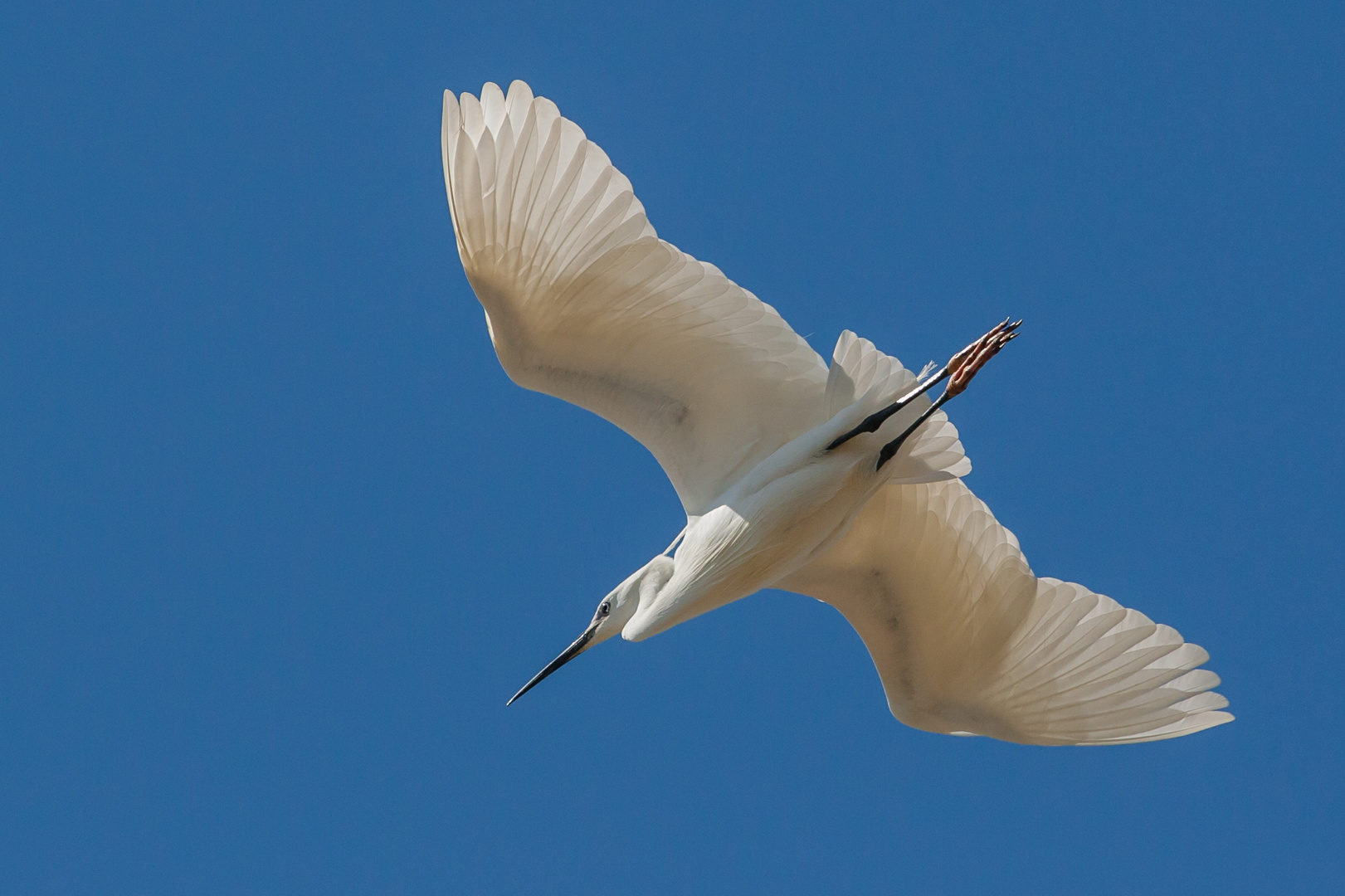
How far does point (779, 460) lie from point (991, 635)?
1696 millimetres

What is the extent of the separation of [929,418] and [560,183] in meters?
2.07

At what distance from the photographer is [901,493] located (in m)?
8.49

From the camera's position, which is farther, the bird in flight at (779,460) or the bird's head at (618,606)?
the bird's head at (618,606)

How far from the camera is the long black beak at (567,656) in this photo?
28.7 ft

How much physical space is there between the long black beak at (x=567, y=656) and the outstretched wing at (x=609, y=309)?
0.91 meters

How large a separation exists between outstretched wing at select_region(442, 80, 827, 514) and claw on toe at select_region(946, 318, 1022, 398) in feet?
2.25

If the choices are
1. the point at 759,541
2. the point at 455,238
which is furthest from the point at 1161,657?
the point at 455,238

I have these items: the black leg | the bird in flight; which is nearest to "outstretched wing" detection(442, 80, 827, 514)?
the bird in flight

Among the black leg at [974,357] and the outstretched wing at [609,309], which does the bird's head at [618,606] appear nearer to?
A: the outstretched wing at [609,309]

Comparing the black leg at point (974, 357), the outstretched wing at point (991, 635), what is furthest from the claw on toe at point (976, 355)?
the outstretched wing at point (991, 635)

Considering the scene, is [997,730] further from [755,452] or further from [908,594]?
[755,452]

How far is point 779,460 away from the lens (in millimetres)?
8008

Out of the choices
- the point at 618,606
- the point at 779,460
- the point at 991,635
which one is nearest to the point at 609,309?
the point at 779,460

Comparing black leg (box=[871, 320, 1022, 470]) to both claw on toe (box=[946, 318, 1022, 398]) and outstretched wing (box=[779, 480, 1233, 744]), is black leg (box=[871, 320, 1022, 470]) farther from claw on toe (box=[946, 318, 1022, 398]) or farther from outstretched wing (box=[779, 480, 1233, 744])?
outstretched wing (box=[779, 480, 1233, 744])
